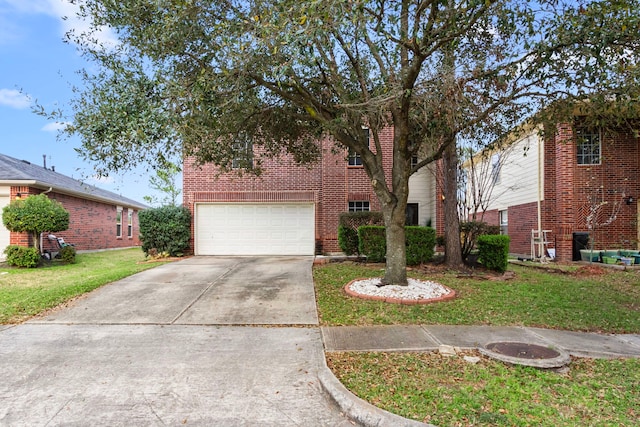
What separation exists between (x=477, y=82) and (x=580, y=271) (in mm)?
6645

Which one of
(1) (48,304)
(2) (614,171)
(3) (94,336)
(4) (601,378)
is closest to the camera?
(4) (601,378)

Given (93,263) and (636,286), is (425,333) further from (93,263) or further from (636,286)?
(93,263)

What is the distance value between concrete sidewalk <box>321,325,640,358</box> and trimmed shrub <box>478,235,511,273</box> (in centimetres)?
443

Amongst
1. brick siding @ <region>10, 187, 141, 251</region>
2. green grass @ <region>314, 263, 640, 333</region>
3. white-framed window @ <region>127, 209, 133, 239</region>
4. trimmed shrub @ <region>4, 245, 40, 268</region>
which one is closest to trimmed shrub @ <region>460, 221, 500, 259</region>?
green grass @ <region>314, 263, 640, 333</region>

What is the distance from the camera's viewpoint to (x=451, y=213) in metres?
10.2

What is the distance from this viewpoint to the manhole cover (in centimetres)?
404

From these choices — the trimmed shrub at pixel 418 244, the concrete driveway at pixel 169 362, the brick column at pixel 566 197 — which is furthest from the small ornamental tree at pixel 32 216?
the brick column at pixel 566 197

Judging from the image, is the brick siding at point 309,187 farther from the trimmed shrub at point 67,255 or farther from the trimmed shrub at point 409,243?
the trimmed shrub at point 67,255

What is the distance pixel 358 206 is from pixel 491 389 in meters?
11.2

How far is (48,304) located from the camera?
6.64 metres

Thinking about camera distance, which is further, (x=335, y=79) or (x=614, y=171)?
(x=614, y=171)

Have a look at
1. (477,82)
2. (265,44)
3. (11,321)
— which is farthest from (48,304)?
(477,82)

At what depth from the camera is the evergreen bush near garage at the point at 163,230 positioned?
13.4 m

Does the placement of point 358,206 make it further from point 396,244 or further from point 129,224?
point 129,224
